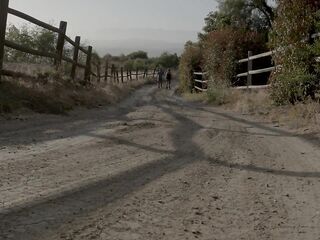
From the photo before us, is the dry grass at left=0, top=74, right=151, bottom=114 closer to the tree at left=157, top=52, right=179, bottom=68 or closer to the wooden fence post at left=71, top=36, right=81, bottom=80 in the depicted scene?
the wooden fence post at left=71, top=36, right=81, bottom=80

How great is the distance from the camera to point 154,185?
186 inches

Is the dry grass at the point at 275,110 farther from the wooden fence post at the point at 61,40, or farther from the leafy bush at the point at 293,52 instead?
the wooden fence post at the point at 61,40

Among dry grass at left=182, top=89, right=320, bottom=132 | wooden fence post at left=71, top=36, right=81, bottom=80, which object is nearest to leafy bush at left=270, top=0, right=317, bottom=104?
dry grass at left=182, top=89, right=320, bottom=132

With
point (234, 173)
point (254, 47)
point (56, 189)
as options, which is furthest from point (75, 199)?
point (254, 47)

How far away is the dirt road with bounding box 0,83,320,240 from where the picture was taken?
142 inches

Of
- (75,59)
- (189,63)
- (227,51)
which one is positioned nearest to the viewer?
(75,59)

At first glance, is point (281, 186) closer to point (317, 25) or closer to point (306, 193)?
point (306, 193)

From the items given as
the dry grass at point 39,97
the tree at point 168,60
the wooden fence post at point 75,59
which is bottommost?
the dry grass at point 39,97

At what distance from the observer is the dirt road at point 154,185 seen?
142 inches

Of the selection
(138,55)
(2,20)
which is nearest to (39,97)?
(2,20)

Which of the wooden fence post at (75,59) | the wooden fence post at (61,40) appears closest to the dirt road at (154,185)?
the wooden fence post at (61,40)

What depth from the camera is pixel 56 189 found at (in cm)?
436

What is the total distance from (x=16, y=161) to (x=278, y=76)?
7.43 m

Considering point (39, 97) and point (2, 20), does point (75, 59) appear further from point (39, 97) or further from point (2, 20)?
point (39, 97)
